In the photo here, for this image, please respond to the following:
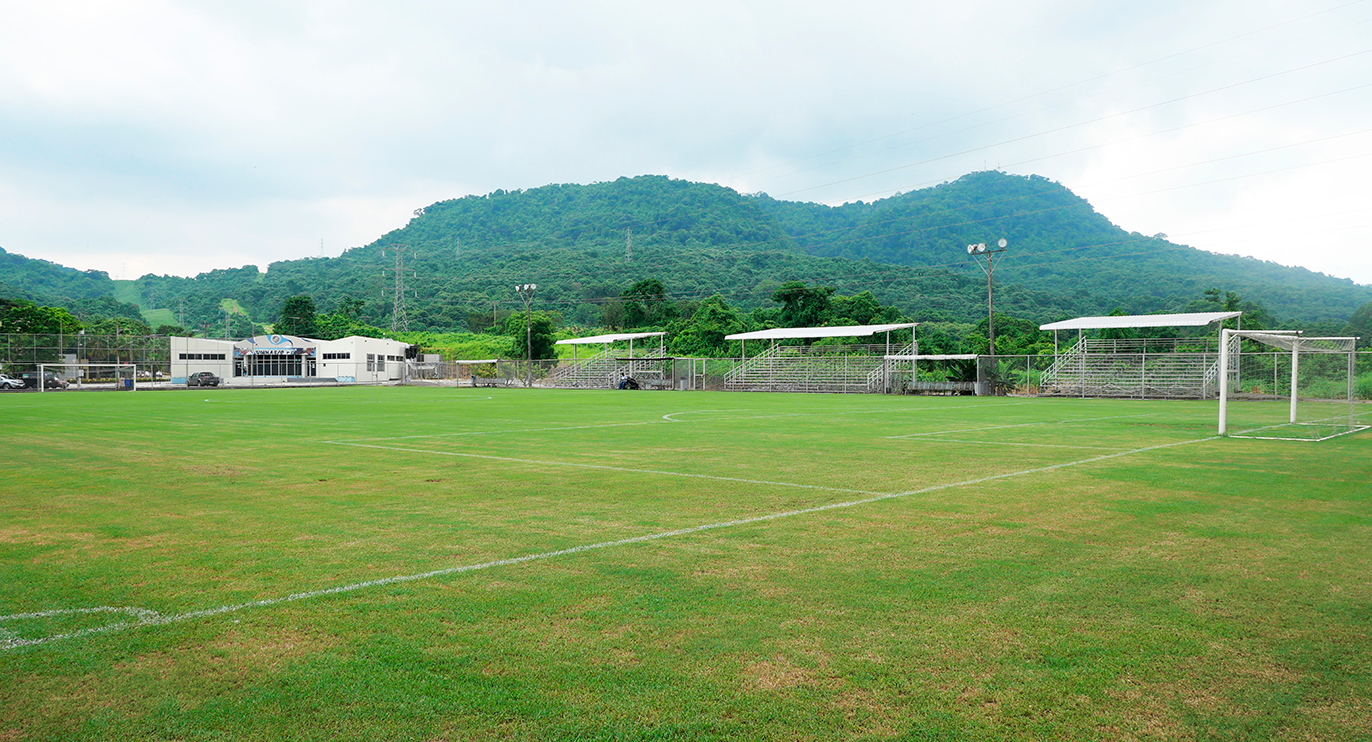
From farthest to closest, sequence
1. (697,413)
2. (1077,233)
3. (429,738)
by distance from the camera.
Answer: (1077,233)
(697,413)
(429,738)

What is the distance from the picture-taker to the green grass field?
10.4 feet

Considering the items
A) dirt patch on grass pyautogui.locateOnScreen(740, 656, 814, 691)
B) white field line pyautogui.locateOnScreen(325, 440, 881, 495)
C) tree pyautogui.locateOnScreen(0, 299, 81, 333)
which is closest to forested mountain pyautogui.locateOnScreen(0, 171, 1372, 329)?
tree pyautogui.locateOnScreen(0, 299, 81, 333)

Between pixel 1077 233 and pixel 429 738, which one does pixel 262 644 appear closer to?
pixel 429 738

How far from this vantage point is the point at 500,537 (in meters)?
6.40

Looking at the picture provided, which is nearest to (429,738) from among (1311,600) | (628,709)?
(628,709)

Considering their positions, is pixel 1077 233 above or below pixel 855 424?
above

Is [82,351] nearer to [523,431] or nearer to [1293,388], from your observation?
[523,431]

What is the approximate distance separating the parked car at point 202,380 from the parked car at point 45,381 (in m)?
7.87

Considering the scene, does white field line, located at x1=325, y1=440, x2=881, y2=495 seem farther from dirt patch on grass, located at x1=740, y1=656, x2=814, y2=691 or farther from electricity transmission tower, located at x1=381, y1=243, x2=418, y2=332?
electricity transmission tower, located at x1=381, y1=243, x2=418, y2=332

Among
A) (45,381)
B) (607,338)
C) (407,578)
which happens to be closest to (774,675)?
(407,578)

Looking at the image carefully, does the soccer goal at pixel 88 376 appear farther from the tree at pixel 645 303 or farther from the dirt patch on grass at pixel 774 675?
the dirt patch on grass at pixel 774 675

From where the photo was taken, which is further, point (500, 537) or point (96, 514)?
point (96, 514)

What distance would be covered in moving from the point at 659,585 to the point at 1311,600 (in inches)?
148

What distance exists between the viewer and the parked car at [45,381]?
55875mm
